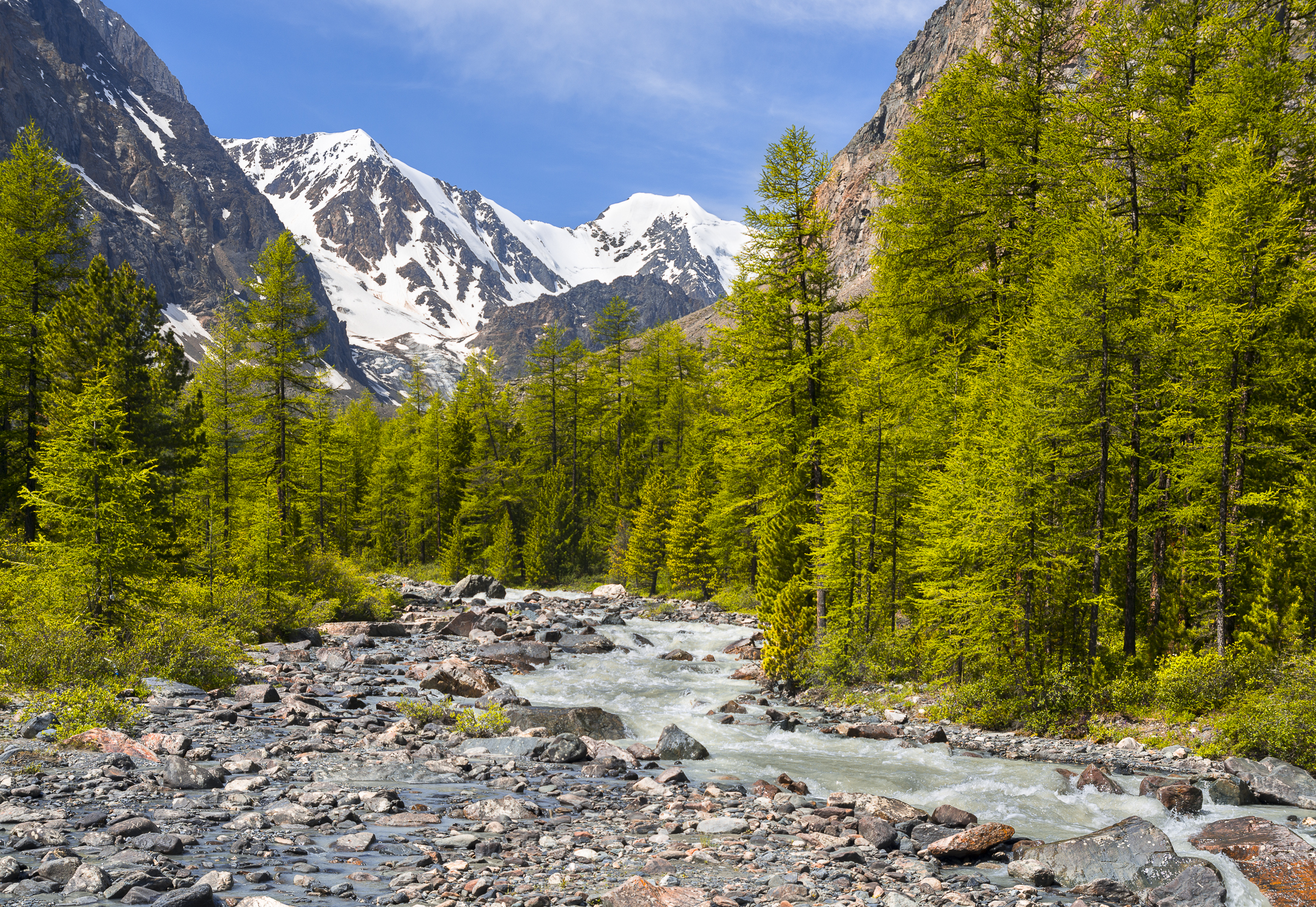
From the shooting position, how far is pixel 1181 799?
10.2 meters

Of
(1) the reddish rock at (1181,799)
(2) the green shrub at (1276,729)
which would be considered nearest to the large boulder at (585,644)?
(1) the reddish rock at (1181,799)

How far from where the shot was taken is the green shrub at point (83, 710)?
10539 millimetres

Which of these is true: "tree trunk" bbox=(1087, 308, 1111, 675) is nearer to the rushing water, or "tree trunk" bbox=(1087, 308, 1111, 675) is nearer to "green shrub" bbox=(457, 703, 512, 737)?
the rushing water

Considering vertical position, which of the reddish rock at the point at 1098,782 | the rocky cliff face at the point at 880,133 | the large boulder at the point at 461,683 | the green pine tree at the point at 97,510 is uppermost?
the rocky cliff face at the point at 880,133

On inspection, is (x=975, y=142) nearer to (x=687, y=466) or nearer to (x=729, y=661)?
(x=729, y=661)

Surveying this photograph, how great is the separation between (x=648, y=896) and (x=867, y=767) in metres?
7.53

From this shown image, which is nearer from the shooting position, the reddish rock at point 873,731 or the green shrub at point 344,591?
the reddish rock at point 873,731

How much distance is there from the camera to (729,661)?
79.8 ft

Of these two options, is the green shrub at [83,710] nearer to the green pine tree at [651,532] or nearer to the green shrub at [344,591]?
the green shrub at [344,591]

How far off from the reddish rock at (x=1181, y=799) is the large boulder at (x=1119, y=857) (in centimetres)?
204

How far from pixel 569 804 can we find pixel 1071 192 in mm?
19187

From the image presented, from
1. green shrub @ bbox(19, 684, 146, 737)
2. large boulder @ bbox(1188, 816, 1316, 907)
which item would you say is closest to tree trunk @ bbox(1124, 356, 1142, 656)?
large boulder @ bbox(1188, 816, 1316, 907)

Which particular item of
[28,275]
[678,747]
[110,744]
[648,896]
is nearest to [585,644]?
[678,747]

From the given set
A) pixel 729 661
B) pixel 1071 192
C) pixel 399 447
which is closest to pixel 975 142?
pixel 1071 192
